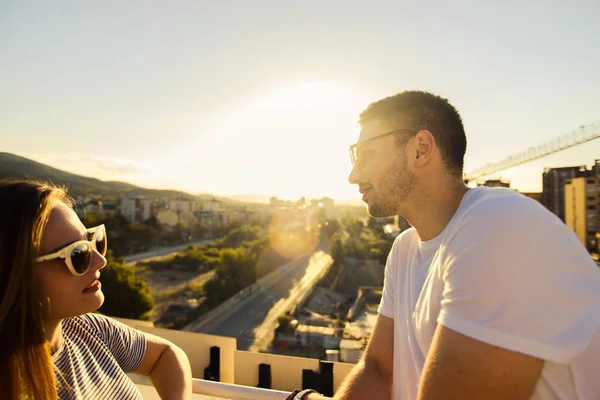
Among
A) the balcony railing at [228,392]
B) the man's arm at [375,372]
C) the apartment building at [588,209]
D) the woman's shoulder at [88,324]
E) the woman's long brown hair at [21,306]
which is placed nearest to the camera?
the woman's long brown hair at [21,306]

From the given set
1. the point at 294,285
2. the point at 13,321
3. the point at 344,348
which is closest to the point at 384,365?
the point at 13,321

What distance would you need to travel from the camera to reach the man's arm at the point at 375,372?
1083 millimetres

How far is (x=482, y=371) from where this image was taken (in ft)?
2.06

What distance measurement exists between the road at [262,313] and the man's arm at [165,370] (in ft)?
41.4

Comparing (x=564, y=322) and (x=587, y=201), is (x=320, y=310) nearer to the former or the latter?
(x=587, y=201)

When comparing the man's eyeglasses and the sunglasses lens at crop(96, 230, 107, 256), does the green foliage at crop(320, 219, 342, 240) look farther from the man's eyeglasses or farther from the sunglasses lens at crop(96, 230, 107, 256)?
the sunglasses lens at crop(96, 230, 107, 256)

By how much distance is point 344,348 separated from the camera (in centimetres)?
1062

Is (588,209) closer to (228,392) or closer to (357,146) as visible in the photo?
(357,146)

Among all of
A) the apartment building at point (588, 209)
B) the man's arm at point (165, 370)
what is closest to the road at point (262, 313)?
the man's arm at point (165, 370)

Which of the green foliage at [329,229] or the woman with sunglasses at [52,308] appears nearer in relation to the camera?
the woman with sunglasses at [52,308]

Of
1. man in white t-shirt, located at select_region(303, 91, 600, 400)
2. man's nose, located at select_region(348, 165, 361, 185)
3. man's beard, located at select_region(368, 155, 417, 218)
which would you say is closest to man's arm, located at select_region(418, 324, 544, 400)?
man in white t-shirt, located at select_region(303, 91, 600, 400)

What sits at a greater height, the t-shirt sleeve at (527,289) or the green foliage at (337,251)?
the t-shirt sleeve at (527,289)

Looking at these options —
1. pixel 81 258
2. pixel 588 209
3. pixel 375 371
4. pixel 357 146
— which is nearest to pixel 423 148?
pixel 357 146

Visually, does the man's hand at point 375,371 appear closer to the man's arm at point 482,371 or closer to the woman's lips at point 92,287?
the man's arm at point 482,371
